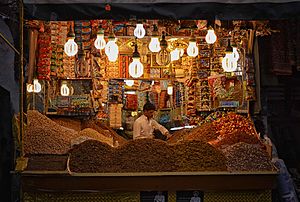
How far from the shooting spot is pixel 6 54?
678 cm

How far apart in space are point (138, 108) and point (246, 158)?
5704mm

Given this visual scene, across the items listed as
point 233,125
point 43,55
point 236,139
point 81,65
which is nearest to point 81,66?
point 81,65

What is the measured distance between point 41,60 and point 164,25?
2.26 m

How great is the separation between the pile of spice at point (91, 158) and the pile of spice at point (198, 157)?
2.23 feet

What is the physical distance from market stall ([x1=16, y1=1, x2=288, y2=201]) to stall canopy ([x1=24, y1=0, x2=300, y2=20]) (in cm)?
2

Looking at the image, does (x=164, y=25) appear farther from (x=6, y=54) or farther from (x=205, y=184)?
(x=205, y=184)

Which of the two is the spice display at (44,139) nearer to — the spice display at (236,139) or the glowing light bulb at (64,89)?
the spice display at (236,139)

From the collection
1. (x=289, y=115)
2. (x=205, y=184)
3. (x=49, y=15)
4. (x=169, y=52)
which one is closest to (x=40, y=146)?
(x=49, y=15)

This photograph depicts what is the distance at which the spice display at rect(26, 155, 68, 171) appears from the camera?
5.21 metres

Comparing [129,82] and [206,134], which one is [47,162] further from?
[129,82]

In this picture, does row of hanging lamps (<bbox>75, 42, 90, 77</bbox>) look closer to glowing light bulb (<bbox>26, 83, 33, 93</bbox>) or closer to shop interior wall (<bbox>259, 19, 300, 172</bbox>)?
glowing light bulb (<bbox>26, 83, 33, 93</bbox>)

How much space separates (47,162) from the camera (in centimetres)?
529

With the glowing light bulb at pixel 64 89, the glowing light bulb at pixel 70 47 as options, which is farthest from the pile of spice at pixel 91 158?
the glowing light bulb at pixel 64 89

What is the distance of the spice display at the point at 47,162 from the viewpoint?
5207mm
